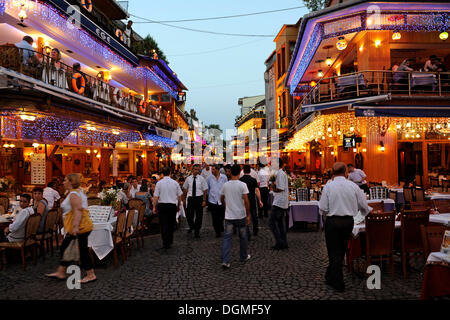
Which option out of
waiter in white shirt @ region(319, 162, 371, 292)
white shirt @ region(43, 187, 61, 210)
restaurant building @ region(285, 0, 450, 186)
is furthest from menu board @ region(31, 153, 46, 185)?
waiter in white shirt @ region(319, 162, 371, 292)

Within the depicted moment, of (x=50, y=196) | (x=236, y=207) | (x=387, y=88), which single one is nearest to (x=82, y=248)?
(x=236, y=207)

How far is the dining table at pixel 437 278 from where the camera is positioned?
3.70 meters

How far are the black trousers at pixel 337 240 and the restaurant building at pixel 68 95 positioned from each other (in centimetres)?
909

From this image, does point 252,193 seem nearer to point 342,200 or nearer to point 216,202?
point 216,202

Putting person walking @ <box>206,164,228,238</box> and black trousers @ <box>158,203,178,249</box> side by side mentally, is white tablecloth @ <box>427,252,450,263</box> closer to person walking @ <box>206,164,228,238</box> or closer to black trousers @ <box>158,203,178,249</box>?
black trousers @ <box>158,203,178,249</box>

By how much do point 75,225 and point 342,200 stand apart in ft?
14.0

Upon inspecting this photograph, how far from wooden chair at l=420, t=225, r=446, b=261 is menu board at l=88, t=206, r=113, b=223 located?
228 inches

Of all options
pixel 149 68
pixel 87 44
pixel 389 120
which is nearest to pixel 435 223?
pixel 389 120

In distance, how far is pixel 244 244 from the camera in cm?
657

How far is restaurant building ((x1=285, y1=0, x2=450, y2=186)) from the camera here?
13273 millimetres

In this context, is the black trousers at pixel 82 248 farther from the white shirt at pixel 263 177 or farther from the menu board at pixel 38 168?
the menu board at pixel 38 168

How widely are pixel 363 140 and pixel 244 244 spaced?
1263 centimetres

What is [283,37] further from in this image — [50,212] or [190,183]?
[50,212]

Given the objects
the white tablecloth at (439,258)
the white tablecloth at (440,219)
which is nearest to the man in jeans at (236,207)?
the white tablecloth at (439,258)
